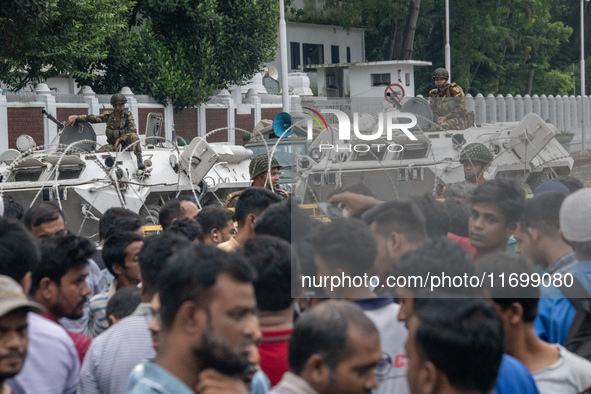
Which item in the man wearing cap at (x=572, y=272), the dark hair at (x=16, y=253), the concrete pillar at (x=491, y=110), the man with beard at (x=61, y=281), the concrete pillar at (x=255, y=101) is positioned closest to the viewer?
the dark hair at (x=16, y=253)

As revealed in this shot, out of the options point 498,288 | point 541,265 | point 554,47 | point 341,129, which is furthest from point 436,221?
point 554,47

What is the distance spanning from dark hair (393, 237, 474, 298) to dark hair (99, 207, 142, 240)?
239 cm

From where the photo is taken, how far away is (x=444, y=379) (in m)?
2.35

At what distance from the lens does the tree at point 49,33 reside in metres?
15.3

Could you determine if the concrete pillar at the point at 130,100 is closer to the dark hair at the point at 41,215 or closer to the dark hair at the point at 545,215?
the dark hair at the point at 41,215

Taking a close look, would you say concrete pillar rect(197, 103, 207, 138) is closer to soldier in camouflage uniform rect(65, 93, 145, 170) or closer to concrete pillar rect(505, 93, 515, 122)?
concrete pillar rect(505, 93, 515, 122)

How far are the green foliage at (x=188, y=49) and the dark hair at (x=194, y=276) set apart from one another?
19.3m

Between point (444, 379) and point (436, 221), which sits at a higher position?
point (436, 221)

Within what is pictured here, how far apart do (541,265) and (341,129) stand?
1.58 meters

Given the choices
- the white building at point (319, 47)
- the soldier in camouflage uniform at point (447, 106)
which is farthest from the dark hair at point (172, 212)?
the white building at point (319, 47)

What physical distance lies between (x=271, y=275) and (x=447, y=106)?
28.0ft

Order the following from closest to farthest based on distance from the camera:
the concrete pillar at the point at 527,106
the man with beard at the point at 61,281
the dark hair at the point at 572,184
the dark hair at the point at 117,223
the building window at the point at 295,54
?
1. the man with beard at the point at 61,281
2. the dark hair at the point at 117,223
3. the dark hair at the point at 572,184
4. the concrete pillar at the point at 527,106
5. the building window at the point at 295,54

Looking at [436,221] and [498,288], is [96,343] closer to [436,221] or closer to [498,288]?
[498,288]

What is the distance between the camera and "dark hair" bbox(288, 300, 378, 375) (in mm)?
2412
